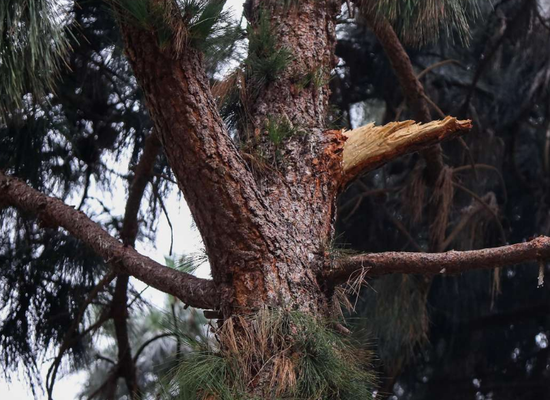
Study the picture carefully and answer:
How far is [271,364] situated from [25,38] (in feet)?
2.26

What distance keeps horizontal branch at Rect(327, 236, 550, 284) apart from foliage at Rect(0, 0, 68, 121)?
0.60 meters

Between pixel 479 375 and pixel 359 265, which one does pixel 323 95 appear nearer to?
pixel 359 265

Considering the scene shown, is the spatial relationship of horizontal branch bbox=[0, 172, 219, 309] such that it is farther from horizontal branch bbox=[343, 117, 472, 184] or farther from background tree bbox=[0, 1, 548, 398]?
horizontal branch bbox=[343, 117, 472, 184]

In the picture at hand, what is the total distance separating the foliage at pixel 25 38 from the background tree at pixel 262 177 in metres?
0.03

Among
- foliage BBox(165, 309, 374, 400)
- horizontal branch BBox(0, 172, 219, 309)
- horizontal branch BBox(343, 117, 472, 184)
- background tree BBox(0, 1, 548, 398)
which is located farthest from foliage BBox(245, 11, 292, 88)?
foliage BBox(165, 309, 374, 400)

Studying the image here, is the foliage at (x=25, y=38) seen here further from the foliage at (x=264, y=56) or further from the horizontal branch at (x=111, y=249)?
the foliage at (x=264, y=56)

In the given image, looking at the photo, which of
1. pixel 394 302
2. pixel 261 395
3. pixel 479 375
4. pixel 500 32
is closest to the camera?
pixel 261 395

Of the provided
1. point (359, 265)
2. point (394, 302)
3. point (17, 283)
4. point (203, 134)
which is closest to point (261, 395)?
point (359, 265)

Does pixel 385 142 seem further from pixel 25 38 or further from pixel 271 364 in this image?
pixel 25 38

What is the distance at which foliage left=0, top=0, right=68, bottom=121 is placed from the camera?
1384 millimetres

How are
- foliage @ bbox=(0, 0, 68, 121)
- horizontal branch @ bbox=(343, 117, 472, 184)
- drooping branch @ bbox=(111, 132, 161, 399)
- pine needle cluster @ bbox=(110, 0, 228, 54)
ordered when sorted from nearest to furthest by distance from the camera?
pine needle cluster @ bbox=(110, 0, 228, 54) < foliage @ bbox=(0, 0, 68, 121) < horizontal branch @ bbox=(343, 117, 472, 184) < drooping branch @ bbox=(111, 132, 161, 399)

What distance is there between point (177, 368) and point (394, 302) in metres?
1.34

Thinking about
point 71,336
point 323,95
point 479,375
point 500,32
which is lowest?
point 479,375

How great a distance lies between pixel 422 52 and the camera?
119 inches
